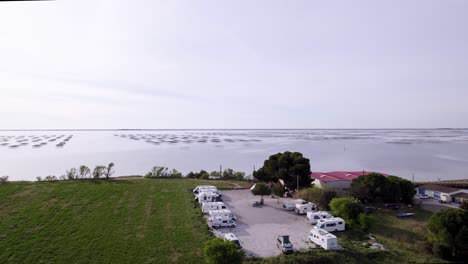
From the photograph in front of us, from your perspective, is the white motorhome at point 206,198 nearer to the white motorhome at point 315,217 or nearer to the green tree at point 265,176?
the green tree at point 265,176

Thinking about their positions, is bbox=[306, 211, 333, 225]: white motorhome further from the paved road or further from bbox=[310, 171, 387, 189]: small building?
the paved road

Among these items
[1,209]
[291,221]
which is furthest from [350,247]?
[1,209]

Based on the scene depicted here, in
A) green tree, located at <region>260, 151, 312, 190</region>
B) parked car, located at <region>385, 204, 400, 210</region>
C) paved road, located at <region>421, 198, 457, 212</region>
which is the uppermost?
green tree, located at <region>260, 151, 312, 190</region>

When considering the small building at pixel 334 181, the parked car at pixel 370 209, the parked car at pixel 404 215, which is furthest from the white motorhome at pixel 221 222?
the small building at pixel 334 181

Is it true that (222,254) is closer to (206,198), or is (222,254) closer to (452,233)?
(206,198)

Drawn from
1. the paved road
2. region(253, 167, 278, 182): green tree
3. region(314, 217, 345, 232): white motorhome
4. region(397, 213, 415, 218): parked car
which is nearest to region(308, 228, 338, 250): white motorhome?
region(314, 217, 345, 232): white motorhome

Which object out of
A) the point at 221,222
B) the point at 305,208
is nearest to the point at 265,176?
the point at 305,208
